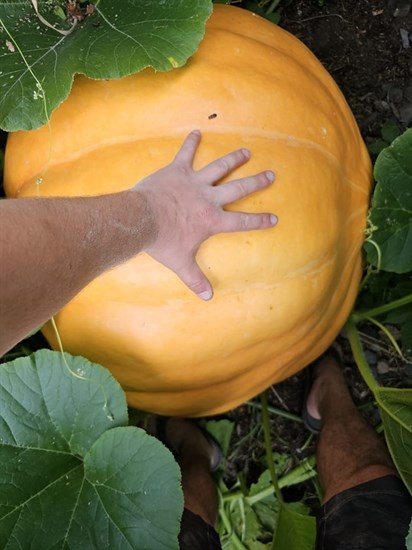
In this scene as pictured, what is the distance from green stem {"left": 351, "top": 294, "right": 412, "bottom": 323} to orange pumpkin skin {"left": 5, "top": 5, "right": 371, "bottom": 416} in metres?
0.25

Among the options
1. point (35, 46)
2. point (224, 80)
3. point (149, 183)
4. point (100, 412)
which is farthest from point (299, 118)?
point (100, 412)

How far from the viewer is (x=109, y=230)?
86cm

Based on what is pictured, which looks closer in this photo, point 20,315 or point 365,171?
point 20,315

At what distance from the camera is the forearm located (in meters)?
0.67

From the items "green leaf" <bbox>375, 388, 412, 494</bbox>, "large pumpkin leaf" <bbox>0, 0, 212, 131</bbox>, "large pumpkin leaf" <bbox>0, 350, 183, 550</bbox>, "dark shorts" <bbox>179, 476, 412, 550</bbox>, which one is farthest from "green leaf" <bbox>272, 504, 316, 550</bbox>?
"large pumpkin leaf" <bbox>0, 0, 212, 131</bbox>

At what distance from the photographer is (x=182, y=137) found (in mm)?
1096

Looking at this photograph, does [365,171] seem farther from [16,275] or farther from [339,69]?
[16,275]

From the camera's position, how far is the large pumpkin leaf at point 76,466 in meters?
1.09

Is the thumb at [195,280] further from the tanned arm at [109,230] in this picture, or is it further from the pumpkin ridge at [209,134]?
the pumpkin ridge at [209,134]

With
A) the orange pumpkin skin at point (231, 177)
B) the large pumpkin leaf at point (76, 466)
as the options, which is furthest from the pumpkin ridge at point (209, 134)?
the large pumpkin leaf at point (76, 466)

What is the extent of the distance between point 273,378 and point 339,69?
819mm

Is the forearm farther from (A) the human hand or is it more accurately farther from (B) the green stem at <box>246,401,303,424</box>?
(B) the green stem at <box>246,401,303,424</box>

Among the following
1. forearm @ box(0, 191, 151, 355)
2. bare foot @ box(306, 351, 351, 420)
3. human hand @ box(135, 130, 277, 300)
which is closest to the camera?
forearm @ box(0, 191, 151, 355)

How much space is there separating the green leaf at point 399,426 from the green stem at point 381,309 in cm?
20
